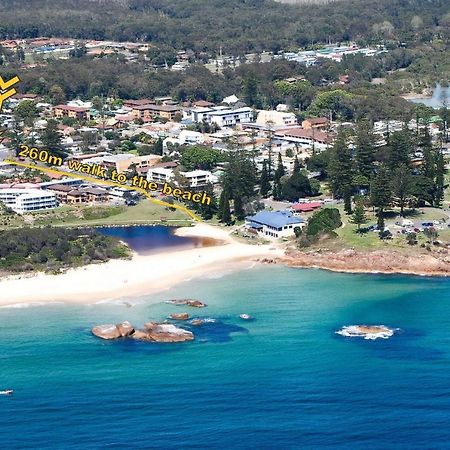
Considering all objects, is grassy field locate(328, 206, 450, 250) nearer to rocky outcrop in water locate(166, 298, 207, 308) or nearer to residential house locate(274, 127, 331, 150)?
rocky outcrop in water locate(166, 298, 207, 308)

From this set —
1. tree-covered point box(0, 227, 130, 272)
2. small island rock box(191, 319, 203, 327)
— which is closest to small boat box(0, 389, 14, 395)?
small island rock box(191, 319, 203, 327)

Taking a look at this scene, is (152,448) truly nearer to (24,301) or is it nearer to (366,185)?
(24,301)

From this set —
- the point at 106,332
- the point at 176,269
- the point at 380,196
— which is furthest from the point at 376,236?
the point at 106,332

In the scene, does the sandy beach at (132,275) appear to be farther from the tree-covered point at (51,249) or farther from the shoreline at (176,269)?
the tree-covered point at (51,249)

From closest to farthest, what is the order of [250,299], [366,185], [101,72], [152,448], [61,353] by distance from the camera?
[152,448]
[61,353]
[250,299]
[366,185]
[101,72]

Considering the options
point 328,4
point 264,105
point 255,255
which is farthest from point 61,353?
point 328,4

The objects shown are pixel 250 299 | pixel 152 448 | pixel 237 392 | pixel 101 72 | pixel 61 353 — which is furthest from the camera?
pixel 101 72

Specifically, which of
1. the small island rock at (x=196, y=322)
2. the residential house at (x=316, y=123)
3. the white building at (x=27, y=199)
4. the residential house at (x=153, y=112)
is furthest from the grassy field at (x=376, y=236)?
the residential house at (x=153, y=112)
